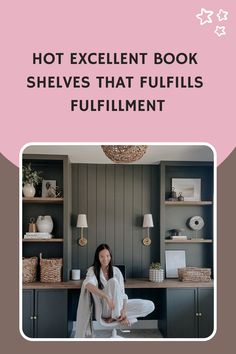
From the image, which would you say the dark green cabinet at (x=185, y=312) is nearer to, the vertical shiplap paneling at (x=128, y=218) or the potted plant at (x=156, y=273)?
the potted plant at (x=156, y=273)

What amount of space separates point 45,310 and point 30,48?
2068 mm

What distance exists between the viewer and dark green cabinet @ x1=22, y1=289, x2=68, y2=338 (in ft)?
9.26

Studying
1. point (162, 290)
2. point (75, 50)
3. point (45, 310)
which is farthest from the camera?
point (162, 290)

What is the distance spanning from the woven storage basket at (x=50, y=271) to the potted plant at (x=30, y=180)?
0.54 meters

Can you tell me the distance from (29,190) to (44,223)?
13.6 inches

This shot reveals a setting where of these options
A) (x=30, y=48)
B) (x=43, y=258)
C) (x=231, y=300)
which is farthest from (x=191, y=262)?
(x=30, y=48)

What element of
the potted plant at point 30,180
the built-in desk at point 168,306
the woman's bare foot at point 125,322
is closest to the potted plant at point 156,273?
the built-in desk at point 168,306

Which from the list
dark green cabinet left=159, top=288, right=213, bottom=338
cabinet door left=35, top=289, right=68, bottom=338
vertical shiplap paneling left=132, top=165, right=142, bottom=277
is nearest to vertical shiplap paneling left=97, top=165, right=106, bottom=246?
vertical shiplap paneling left=132, top=165, right=142, bottom=277

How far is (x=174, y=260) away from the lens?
137 inches

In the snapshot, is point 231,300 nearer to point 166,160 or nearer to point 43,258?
point 166,160

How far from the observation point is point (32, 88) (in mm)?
1409

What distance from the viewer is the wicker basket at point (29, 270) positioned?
3062mm

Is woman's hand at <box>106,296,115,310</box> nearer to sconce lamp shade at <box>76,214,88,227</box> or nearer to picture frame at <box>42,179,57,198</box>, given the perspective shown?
sconce lamp shade at <box>76,214,88,227</box>

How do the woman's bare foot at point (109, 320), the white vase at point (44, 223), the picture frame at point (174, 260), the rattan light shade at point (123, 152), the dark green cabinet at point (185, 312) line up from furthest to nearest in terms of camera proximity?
the picture frame at point (174, 260) → the white vase at point (44, 223) → the dark green cabinet at point (185, 312) → the woman's bare foot at point (109, 320) → the rattan light shade at point (123, 152)
